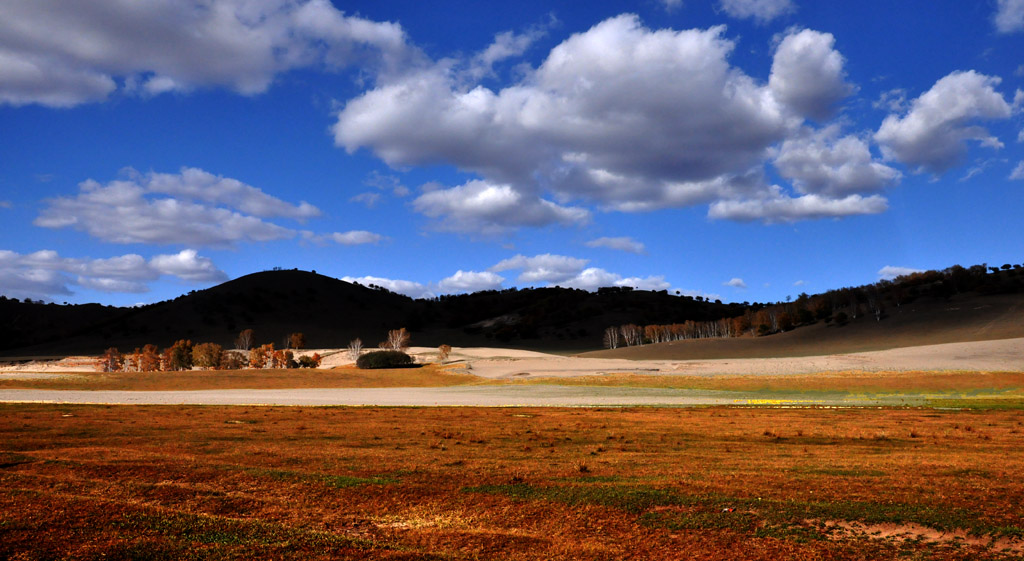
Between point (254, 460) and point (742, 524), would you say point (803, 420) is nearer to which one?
point (742, 524)

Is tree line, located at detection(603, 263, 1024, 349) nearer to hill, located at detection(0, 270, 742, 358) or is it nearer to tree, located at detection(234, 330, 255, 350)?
hill, located at detection(0, 270, 742, 358)

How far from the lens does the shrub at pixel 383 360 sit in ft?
238

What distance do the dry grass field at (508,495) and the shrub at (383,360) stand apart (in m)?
52.7

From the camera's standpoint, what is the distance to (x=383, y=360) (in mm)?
72938

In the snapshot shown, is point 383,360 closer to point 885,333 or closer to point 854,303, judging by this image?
point 885,333

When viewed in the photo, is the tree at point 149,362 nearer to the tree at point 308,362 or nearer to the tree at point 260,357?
the tree at point 260,357

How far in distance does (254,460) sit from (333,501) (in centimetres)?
463

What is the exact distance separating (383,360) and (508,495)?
212ft

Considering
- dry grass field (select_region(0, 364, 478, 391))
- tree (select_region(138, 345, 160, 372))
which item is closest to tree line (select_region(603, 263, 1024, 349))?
dry grass field (select_region(0, 364, 478, 391))

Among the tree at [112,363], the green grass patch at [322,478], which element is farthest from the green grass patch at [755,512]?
the tree at [112,363]

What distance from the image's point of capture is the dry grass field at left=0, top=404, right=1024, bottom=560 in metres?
7.54

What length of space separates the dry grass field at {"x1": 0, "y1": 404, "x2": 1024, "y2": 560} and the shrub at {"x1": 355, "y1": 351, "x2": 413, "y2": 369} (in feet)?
173

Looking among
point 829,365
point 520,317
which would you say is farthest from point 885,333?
point 520,317

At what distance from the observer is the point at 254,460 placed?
13.5 metres
